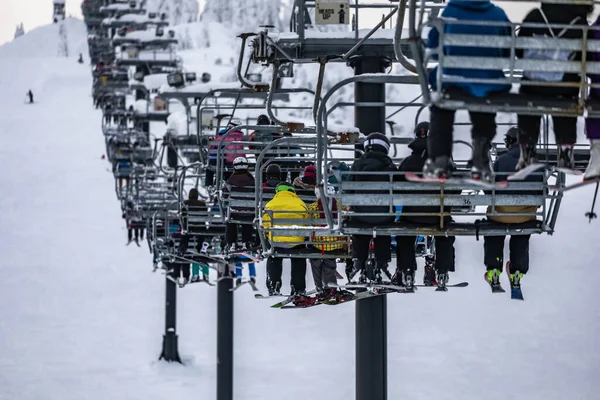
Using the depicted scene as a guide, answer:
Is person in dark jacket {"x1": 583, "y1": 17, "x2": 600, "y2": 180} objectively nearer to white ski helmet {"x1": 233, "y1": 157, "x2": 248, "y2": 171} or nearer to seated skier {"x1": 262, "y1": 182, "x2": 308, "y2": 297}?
seated skier {"x1": 262, "y1": 182, "x2": 308, "y2": 297}

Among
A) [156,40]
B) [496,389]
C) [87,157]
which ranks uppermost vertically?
[156,40]

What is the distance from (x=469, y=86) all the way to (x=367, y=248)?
3805 millimetres

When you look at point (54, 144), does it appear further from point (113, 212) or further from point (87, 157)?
point (113, 212)

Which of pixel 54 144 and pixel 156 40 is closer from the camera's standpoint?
pixel 156 40

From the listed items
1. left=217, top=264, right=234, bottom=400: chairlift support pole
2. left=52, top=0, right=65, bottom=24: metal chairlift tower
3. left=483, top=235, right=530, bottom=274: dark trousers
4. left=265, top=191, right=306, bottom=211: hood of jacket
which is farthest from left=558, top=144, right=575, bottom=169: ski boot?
left=52, top=0, right=65, bottom=24: metal chairlift tower

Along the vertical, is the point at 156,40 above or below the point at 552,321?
above

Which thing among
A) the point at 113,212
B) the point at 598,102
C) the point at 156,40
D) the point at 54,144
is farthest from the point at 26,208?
the point at 598,102

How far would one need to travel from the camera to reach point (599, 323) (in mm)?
30422

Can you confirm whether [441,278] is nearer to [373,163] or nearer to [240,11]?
[373,163]

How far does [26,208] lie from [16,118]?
19.7 meters

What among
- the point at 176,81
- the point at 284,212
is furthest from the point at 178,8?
the point at 284,212

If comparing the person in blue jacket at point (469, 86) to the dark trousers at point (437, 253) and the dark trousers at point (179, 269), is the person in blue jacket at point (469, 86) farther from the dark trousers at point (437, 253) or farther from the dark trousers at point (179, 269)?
the dark trousers at point (179, 269)

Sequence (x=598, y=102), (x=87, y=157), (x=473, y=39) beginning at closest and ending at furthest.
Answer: (x=473, y=39) → (x=598, y=102) → (x=87, y=157)

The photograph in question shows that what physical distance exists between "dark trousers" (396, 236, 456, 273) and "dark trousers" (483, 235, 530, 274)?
0.33m
